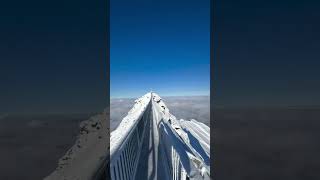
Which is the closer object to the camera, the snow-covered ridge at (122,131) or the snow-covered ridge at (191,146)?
the snow-covered ridge at (191,146)

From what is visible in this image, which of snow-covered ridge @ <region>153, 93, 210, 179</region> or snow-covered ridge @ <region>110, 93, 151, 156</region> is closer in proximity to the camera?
snow-covered ridge @ <region>153, 93, 210, 179</region>

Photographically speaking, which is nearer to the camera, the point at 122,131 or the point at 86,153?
the point at 86,153

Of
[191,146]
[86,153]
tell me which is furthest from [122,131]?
[86,153]

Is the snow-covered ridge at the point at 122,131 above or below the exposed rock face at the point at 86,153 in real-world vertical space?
below

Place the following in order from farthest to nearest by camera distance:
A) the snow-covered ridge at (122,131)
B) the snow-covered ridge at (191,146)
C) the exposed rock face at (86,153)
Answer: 1. the snow-covered ridge at (122,131)
2. the snow-covered ridge at (191,146)
3. the exposed rock face at (86,153)

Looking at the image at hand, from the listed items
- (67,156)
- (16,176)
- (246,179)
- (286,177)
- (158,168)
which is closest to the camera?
(67,156)

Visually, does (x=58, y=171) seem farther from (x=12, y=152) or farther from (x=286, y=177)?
(x=12, y=152)

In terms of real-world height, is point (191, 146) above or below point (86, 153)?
below

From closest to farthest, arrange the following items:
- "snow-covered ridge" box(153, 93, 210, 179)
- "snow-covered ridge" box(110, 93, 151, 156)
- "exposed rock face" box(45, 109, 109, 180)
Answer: "exposed rock face" box(45, 109, 109, 180), "snow-covered ridge" box(153, 93, 210, 179), "snow-covered ridge" box(110, 93, 151, 156)

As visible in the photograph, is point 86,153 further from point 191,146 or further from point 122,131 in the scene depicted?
point 191,146

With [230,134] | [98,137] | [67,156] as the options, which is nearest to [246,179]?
[98,137]

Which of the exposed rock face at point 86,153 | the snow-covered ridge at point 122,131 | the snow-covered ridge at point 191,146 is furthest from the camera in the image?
the snow-covered ridge at point 122,131
